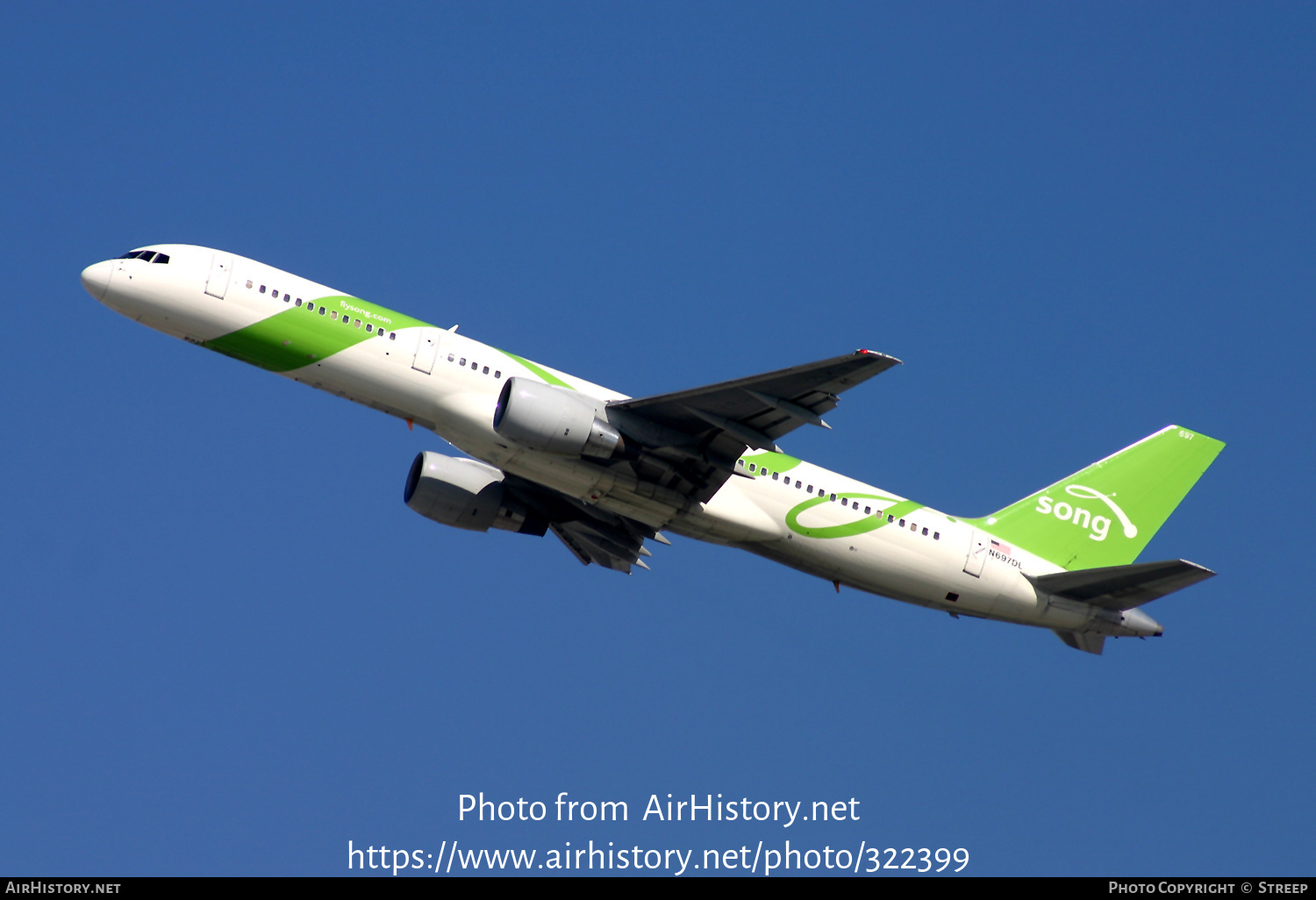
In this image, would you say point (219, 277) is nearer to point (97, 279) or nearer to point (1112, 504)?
point (97, 279)

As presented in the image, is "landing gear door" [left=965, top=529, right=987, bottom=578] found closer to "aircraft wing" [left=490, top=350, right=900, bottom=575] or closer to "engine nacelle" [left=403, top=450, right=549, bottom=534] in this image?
"aircraft wing" [left=490, top=350, right=900, bottom=575]

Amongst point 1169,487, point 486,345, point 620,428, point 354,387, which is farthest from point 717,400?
point 1169,487

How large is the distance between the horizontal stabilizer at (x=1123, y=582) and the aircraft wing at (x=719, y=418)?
9.30 metres

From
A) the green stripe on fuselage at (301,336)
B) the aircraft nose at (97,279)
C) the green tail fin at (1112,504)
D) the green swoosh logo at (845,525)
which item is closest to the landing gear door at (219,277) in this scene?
the green stripe on fuselage at (301,336)

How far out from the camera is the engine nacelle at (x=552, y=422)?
29.2m

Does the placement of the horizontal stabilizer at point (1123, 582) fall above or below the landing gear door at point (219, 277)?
below

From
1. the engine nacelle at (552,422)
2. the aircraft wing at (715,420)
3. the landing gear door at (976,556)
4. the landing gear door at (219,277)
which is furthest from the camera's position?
the landing gear door at (976,556)

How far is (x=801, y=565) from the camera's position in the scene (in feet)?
109

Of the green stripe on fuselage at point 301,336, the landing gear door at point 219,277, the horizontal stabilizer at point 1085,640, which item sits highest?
the landing gear door at point 219,277

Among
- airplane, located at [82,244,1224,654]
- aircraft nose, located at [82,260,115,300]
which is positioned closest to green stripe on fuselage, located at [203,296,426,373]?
airplane, located at [82,244,1224,654]

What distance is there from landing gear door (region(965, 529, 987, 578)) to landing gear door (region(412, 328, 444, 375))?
47.8 feet

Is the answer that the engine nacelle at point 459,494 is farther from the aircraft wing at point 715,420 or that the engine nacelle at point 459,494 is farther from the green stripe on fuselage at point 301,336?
the green stripe on fuselage at point 301,336

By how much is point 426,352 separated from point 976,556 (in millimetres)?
15052
